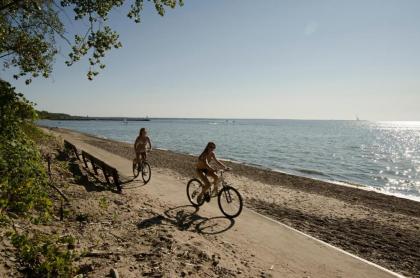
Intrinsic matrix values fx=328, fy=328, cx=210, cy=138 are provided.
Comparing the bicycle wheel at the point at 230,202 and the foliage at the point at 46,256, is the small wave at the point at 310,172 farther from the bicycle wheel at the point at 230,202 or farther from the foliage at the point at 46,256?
the foliage at the point at 46,256

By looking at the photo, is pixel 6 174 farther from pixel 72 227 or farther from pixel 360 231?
pixel 360 231

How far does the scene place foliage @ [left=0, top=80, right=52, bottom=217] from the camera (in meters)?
3.98

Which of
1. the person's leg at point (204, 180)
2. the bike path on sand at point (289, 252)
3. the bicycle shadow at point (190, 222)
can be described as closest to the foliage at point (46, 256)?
the bicycle shadow at point (190, 222)

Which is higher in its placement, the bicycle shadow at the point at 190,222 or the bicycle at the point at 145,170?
the bicycle at the point at 145,170

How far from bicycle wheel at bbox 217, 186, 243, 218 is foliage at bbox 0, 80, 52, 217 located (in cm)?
606

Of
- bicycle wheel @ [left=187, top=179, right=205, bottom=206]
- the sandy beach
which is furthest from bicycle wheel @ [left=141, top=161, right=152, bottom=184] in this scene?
the sandy beach

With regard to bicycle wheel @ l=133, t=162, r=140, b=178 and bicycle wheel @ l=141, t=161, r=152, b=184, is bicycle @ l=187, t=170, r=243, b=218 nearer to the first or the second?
bicycle wheel @ l=141, t=161, r=152, b=184

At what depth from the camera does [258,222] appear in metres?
9.52

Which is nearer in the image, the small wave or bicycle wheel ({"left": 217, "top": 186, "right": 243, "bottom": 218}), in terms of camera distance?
bicycle wheel ({"left": 217, "top": 186, "right": 243, "bottom": 218})

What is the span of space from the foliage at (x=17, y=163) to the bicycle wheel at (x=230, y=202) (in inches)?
238

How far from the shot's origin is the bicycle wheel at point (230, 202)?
9656 millimetres

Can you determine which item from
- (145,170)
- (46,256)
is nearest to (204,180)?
(145,170)

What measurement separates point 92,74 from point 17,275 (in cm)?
386

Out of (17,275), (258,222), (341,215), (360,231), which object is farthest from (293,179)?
(17,275)
